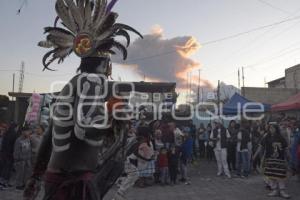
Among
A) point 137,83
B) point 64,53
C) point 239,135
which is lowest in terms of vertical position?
point 239,135

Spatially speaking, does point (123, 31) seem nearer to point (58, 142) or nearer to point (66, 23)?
point (66, 23)

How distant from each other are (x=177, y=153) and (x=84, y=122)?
34.5ft

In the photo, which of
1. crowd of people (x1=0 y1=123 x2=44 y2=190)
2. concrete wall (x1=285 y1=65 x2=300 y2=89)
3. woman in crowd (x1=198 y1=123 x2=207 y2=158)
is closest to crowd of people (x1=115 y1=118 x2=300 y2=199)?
crowd of people (x1=0 y1=123 x2=44 y2=190)

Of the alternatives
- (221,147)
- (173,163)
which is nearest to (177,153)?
(173,163)

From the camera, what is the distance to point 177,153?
1295 cm

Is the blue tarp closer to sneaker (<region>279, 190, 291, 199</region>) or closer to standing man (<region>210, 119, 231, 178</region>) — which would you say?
standing man (<region>210, 119, 231, 178</region>)

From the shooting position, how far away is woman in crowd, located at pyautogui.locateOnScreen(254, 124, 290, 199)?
33.7ft

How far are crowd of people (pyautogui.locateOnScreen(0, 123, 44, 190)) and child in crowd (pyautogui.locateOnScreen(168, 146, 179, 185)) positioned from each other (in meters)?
Result: 4.27

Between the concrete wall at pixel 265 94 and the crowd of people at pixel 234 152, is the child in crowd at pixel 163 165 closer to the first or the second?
the crowd of people at pixel 234 152

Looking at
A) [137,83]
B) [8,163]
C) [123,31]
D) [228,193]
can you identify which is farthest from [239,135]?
[123,31]

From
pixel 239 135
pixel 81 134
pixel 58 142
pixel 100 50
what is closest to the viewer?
pixel 81 134

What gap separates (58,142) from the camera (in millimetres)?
2906

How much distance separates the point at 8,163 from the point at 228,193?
6.76 metres

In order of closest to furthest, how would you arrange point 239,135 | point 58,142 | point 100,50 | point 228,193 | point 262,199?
point 58,142 < point 100,50 < point 262,199 < point 228,193 < point 239,135
